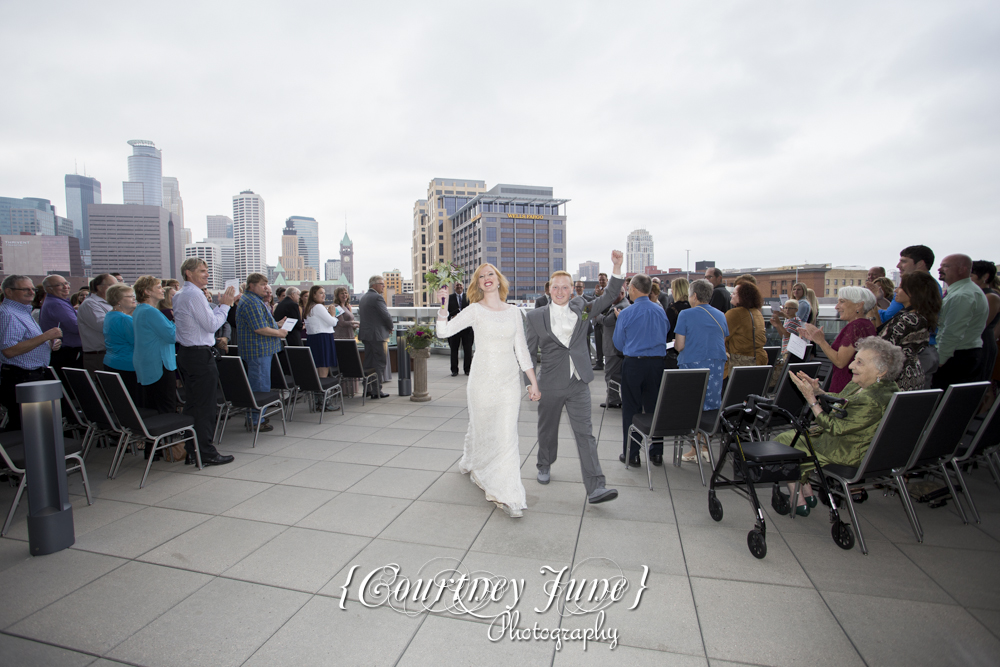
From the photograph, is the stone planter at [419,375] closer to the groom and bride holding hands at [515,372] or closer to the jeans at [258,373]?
the jeans at [258,373]

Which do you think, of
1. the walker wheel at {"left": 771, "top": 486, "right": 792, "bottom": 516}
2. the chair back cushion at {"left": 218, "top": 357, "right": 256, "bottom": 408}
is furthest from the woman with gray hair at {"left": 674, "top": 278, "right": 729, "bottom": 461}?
the chair back cushion at {"left": 218, "top": 357, "right": 256, "bottom": 408}

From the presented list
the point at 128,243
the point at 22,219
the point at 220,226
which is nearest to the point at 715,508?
the point at 128,243

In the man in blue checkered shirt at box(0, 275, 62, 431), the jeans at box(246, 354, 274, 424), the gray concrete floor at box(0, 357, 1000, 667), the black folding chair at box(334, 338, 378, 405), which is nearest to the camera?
the gray concrete floor at box(0, 357, 1000, 667)

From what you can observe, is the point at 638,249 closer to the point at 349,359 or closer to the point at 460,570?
the point at 349,359

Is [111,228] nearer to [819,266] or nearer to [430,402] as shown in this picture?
[430,402]

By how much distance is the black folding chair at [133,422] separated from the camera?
3.73 m

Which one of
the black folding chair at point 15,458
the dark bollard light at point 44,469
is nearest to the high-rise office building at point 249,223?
the black folding chair at point 15,458

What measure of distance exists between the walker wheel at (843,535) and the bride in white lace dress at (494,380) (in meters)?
1.89

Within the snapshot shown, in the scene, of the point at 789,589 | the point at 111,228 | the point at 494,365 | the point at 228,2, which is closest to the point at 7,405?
the point at 494,365

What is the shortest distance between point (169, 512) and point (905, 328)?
5.36m

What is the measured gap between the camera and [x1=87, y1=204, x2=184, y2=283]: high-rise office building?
214 feet

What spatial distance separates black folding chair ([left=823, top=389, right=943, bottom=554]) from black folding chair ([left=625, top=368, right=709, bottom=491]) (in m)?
1.01

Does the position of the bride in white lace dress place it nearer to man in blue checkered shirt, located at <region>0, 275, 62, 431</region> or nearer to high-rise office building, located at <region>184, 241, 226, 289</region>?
high-rise office building, located at <region>184, 241, 226, 289</region>

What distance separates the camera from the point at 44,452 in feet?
9.01
